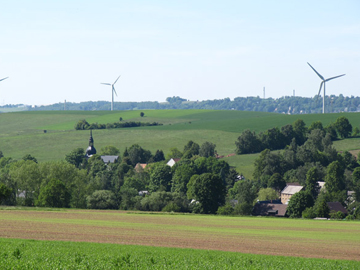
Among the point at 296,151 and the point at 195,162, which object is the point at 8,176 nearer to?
the point at 195,162

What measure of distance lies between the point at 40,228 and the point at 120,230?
7.43 metres

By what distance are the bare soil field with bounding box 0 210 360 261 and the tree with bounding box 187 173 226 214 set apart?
38.1 meters

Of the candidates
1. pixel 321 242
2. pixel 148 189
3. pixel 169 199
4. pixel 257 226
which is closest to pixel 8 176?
pixel 169 199

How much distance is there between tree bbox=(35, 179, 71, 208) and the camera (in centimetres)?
10525

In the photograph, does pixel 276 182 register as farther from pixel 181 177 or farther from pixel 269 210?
pixel 269 210

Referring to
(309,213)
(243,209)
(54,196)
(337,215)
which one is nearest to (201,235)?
(54,196)

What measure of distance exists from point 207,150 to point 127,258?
159m

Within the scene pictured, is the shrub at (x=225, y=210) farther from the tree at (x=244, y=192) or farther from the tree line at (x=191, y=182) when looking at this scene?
the tree at (x=244, y=192)

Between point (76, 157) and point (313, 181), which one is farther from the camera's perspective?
point (76, 157)

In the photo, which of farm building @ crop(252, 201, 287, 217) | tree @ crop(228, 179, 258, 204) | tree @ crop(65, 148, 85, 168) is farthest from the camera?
tree @ crop(65, 148, 85, 168)

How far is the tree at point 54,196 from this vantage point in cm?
10525

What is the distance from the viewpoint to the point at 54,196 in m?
106

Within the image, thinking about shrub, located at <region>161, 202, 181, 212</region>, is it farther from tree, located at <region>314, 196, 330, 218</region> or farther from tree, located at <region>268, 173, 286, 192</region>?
tree, located at <region>268, 173, 286, 192</region>

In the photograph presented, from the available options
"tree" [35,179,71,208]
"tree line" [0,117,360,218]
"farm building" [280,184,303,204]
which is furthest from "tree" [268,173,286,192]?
"tree" [35,179,71,208]
